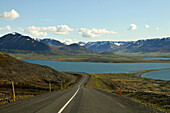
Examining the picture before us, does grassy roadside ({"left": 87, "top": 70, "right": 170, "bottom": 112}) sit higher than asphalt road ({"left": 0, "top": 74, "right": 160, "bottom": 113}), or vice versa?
asphalt road ({"left": 0, "top": 74, "right": 160, "bottom": 113})

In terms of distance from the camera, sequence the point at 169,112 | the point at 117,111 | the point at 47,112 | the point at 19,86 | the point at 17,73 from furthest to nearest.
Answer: the point at 17,73, the point at 19,86, the point at 169,112, the point at 117,111, the point at 47,112

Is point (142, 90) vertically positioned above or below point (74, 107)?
below

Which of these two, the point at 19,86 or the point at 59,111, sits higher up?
the point at 59,111

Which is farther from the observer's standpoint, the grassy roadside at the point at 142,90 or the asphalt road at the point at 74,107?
the grassy roadside at the point at 142,90

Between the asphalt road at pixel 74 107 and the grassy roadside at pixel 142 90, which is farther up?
the asphalt road at pixel 74 107

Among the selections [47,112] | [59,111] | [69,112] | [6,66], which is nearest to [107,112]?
[69,112]

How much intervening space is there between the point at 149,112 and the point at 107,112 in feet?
9.40

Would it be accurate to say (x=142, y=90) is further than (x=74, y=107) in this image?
Yes

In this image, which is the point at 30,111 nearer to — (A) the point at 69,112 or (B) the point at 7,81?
(A) the point at 69,112

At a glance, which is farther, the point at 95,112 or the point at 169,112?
the point at 169,112

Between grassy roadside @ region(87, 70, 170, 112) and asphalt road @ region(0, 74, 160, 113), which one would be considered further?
grassy roadside @ region(87, 70, 170, 112)

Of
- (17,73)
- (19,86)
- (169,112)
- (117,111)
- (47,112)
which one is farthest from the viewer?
(17,73)

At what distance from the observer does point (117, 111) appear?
10242 millimetres

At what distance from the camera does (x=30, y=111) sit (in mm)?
9812
